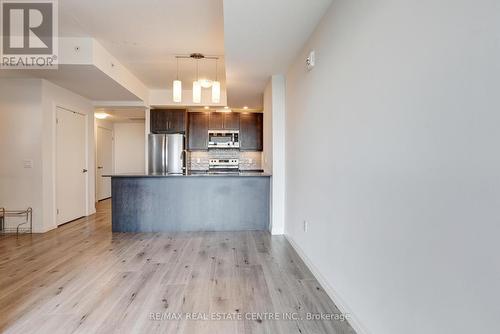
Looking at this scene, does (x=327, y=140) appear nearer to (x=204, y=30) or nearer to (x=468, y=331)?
(x=468, y=331)

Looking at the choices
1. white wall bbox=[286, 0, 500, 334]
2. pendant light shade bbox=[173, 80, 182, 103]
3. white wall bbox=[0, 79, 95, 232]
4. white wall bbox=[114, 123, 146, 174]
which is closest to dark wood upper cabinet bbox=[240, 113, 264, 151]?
pendant light shade bbox=[173, 80, 182, 103]

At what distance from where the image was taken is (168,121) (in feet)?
20.0

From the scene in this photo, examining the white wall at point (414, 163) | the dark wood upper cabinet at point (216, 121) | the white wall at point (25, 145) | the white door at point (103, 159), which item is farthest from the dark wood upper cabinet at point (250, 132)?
the white wall at point (414, 163)

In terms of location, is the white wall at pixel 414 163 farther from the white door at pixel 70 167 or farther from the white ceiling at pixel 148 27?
the white door at pixel 70 167

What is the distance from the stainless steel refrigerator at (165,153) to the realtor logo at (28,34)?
264 centimetres

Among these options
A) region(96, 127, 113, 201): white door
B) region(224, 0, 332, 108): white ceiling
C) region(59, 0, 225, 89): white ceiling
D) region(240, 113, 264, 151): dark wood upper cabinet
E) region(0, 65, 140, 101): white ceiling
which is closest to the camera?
region(224, 0, 332, 108): white ceiling

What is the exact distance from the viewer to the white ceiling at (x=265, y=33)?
2.15 m

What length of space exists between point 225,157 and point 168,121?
5.43ft

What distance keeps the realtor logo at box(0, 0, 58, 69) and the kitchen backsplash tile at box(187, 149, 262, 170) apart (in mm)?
3723

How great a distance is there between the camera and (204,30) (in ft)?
10.6

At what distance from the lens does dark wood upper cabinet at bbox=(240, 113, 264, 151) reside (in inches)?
259

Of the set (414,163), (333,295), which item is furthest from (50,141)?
(414,163)

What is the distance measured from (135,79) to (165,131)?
56.1 inches

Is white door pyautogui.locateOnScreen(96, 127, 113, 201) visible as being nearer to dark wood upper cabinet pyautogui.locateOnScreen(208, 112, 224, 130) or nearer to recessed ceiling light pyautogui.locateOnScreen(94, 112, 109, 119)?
recessed ceiling light pyautogui.locateOnScreen(94, 112, 109, 119)
